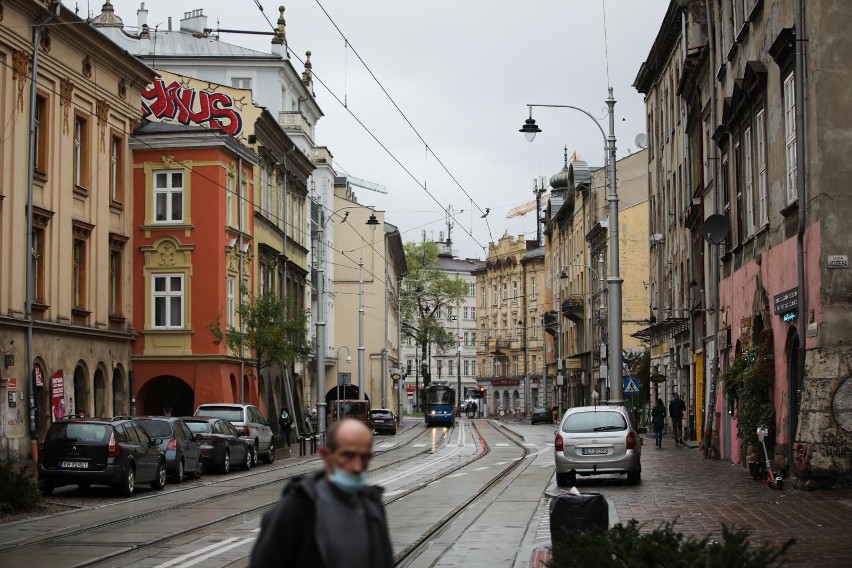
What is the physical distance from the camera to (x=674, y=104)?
4894 cm

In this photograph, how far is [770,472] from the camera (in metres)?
23.0

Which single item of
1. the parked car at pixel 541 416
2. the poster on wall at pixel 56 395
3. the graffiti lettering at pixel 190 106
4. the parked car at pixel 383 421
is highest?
the graffiti lettering at pixel 190 106

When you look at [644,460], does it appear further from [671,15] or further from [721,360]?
[671,15]

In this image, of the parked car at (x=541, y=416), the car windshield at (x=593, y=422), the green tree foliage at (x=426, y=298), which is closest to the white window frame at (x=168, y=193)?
the car windshield at (x=593, y=422)

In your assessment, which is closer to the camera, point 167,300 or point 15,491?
point 15,491

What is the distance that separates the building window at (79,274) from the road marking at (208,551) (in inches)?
856

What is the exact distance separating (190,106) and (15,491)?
3014 centimetres

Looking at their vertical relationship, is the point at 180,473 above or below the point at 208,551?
below

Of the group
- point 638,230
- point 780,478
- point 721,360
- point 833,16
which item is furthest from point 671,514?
point 638,230

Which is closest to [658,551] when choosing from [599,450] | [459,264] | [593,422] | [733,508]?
[733,508]

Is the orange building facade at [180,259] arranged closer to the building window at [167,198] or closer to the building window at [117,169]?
the building window at [167,198]

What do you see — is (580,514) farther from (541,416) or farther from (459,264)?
(459,264)

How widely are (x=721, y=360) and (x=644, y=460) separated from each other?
3279 mm

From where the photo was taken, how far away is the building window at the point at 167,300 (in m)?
45.8
